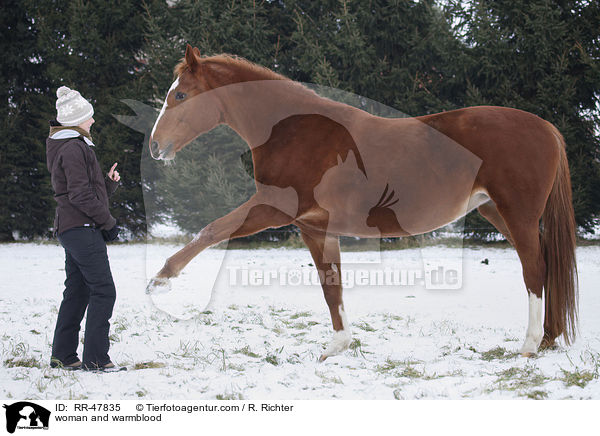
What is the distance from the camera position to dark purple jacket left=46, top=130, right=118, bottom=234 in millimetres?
3059

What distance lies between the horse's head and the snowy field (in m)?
1.65

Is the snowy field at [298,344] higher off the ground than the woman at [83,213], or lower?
lower

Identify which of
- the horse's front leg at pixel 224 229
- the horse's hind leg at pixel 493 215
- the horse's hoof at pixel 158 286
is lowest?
the horse's hoof at pixel 158 286

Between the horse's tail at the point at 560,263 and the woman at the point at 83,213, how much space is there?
337 centimetres

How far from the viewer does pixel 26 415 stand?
247cm

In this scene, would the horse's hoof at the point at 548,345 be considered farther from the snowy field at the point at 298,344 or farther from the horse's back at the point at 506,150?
the horse's back at the point at 506,150

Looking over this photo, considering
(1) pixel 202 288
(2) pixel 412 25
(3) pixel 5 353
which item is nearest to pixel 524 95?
(2) pixel 412 25

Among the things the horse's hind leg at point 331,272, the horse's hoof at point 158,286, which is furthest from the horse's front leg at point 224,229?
the horse's hind leg at point 331,272

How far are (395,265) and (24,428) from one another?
687 cm

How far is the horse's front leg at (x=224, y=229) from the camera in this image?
2982 millimetres

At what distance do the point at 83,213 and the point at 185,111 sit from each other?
3.46ft

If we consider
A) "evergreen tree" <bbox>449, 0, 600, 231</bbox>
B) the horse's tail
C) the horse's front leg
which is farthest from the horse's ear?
"evergreen tree" <bbox>449, 0, 600, 231</bbox>

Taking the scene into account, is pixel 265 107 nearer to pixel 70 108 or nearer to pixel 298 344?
pixel 70 108

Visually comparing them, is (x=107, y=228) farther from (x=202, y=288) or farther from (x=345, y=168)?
(x=202, y=288)
